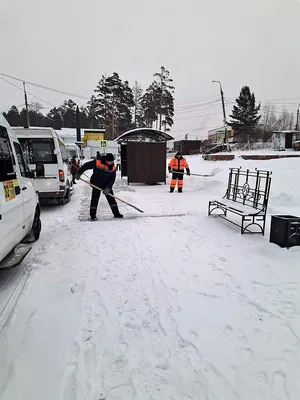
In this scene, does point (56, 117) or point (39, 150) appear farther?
point (56, 117)

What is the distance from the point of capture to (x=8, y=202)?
3680mm

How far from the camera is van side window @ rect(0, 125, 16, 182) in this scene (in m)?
3.67

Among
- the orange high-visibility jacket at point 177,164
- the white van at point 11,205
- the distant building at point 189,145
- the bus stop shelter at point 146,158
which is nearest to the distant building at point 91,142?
the distant building at point 189,145

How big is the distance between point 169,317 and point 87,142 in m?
42.5

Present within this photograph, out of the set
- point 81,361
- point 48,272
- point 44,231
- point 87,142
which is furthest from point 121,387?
point 87,142

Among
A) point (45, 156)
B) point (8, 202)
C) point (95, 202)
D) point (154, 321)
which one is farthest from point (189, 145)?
point (154, 321)

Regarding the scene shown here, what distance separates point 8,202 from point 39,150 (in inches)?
209

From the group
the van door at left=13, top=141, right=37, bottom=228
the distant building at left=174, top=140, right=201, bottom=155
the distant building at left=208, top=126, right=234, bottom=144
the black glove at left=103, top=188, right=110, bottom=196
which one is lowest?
the black glove at left=103, top=188, right=110, bottom=196

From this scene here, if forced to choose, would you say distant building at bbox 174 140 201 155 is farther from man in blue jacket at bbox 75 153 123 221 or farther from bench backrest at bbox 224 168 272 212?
man in blue jacket at bbox 75 153 123 221

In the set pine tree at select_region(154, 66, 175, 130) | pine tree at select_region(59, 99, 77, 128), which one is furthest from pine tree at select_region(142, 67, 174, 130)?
pine tree at select_region(59, 99, 77, 128)

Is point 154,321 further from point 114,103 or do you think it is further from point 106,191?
point 114,103

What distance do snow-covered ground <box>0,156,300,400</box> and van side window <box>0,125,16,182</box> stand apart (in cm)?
153

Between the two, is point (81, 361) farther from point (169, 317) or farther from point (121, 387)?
point (169, 317)

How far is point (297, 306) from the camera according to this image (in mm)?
3254
